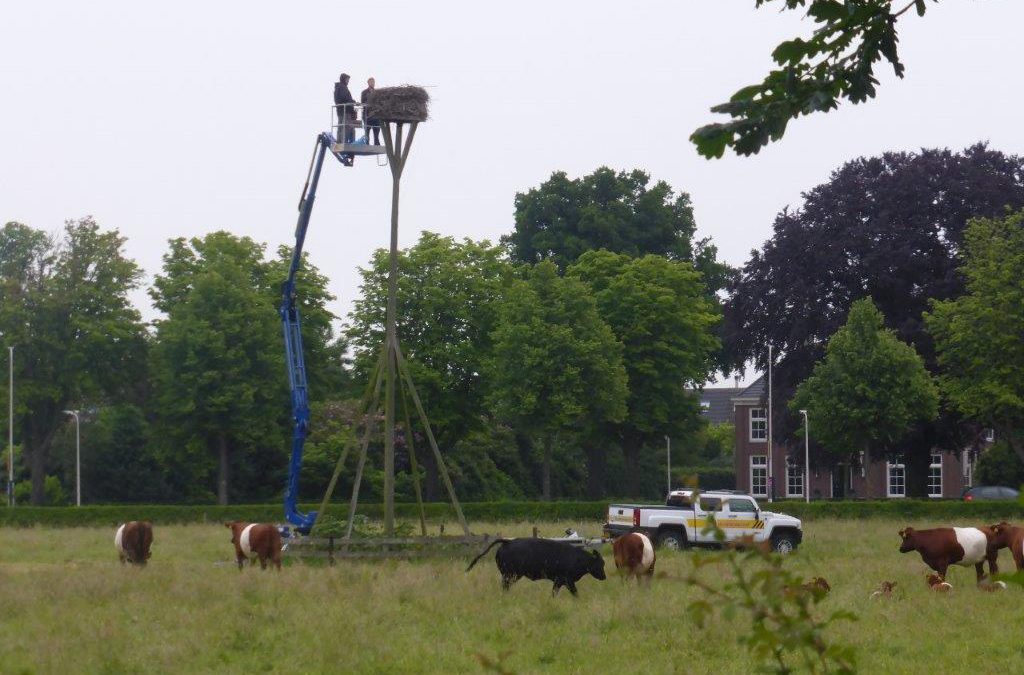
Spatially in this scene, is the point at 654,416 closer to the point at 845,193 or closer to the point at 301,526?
the point at 845,193

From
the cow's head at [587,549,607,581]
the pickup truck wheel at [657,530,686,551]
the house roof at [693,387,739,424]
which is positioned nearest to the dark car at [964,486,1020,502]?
the pickup truck wheel at [657,530,686,551]

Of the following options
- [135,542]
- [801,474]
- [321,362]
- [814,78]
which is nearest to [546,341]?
[321,362]

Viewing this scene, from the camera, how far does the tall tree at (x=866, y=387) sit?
4959 cm

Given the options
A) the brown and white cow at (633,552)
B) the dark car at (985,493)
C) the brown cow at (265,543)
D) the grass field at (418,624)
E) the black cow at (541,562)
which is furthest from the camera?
the dark car at (985,493)

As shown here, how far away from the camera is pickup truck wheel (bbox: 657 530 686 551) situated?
32.1 m

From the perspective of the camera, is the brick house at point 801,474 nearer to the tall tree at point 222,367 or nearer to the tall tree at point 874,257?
the tall tree at point 874,257

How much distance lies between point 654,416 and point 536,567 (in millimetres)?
36685

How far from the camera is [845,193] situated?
56.8 m

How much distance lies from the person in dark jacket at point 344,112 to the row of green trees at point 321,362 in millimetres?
25694

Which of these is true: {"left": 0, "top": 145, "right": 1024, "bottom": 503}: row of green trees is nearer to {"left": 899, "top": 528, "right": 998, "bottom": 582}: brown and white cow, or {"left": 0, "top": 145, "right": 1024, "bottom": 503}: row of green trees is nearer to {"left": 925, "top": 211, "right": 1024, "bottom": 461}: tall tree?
{"left": 925, "top": 211, "right": 1024, "bottom": 461}: tall tree

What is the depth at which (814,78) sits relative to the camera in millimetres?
4363

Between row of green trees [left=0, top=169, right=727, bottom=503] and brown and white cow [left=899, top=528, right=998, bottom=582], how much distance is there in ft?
104

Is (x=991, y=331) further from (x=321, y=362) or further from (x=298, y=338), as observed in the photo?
(x=321, y=362)

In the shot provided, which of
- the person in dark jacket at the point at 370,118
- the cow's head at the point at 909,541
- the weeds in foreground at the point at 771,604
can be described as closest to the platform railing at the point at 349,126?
the person in dark jacket at the point at 370,118
